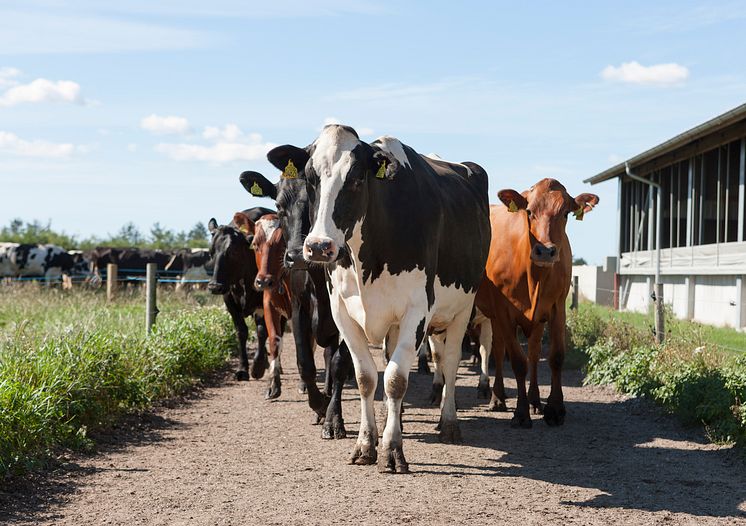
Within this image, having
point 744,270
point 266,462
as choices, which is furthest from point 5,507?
point 744,270

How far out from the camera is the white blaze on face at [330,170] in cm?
611

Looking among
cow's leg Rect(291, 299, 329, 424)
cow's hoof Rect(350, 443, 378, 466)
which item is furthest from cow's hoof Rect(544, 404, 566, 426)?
cow's hoof Rect(350, 443, 378, 466)

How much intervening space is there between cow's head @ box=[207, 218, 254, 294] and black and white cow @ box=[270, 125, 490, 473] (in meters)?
5.46

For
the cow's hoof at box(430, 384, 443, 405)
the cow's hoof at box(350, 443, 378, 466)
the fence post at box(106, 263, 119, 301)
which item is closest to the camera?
the cow's hoof at box(350, 443, 378, 466)

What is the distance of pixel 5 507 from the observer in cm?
541

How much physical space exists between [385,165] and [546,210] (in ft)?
8.04

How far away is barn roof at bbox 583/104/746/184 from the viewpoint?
1792cm

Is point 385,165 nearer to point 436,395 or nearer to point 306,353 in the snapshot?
point 306,353

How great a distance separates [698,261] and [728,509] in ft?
57.7

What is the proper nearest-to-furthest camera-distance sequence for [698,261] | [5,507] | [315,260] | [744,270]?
[5,507]
[315,260]
[744,270]
[698,261]

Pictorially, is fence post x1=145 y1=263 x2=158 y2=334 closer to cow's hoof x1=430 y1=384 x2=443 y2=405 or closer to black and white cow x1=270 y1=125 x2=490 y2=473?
cow's hoof x1=430 y1=384 x2=443 y2=405

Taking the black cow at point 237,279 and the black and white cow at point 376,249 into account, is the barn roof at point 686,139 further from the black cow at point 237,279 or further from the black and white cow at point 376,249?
the black and white cow at point 376,249

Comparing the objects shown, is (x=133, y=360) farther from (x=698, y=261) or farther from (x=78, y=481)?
(x=698, y=261)

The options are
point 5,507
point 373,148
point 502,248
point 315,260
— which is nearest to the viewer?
point 5,507
